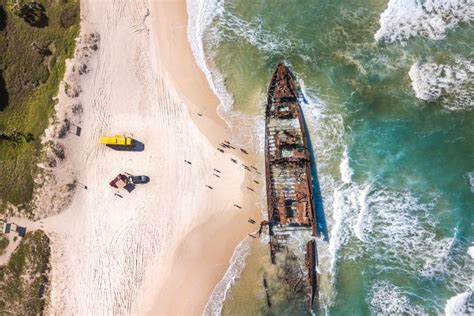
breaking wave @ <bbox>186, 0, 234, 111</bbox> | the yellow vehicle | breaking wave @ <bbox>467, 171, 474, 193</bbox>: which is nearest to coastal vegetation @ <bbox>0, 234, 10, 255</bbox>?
the yellow vehicle

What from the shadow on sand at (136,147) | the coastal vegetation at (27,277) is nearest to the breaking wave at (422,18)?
the shadow on sand at (136,147)

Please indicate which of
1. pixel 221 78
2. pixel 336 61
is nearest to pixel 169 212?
pixel 221 78

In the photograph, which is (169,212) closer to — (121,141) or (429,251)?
(121,141)

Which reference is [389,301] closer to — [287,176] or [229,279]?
[287,176]

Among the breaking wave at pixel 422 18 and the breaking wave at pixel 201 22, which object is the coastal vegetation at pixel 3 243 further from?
the breaking wave at pixel 422 18

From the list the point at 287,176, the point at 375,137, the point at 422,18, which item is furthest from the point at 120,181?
the point at 422,18

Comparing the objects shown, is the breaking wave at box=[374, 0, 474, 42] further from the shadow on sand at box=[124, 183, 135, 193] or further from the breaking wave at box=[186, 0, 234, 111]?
the shadow on sand at box=[124, 183, 135, 193]
